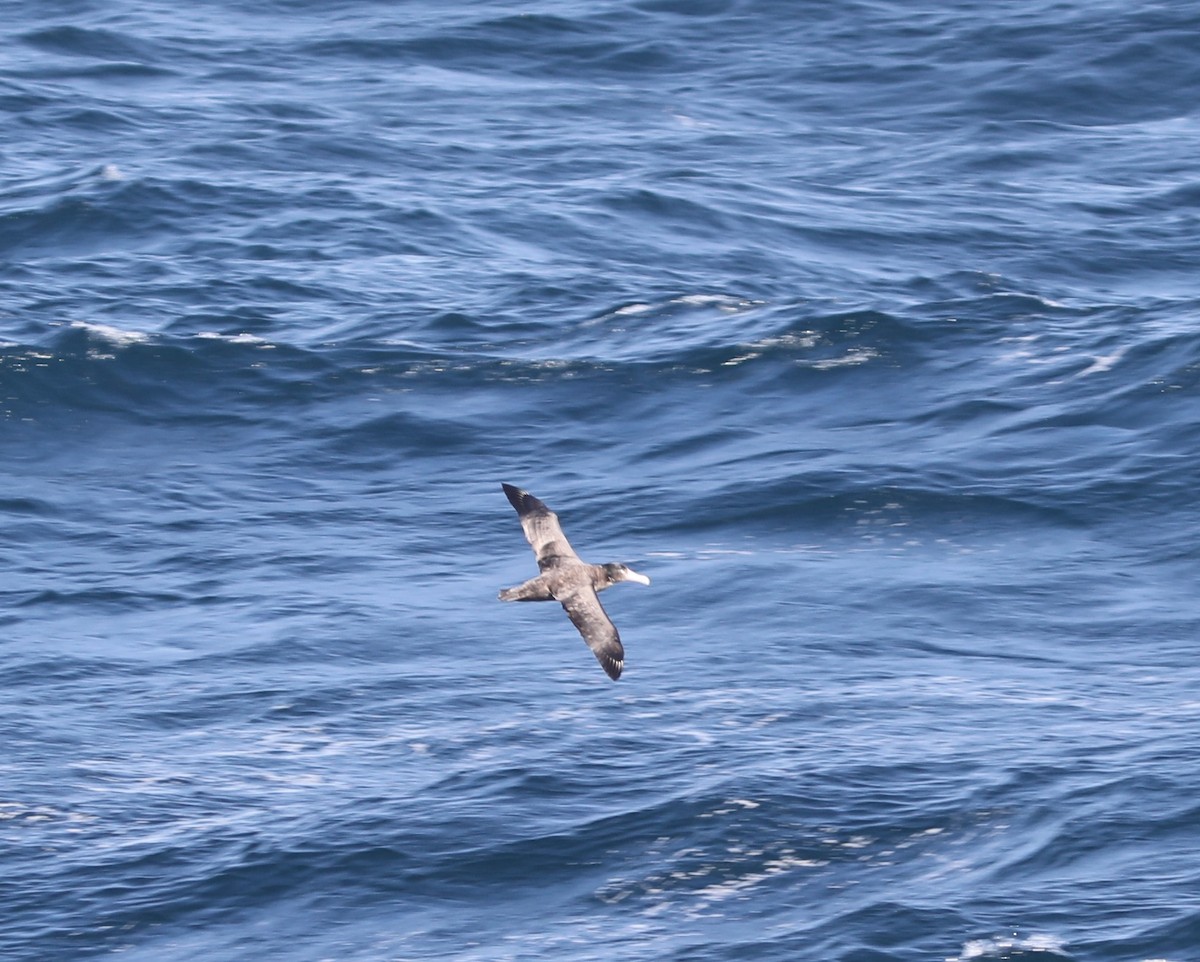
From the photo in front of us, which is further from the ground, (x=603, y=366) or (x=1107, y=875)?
(x=603, y=366)

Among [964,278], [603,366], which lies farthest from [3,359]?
A: [964,278]

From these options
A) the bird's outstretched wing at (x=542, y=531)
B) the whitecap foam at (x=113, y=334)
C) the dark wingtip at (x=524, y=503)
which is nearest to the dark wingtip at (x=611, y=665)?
the bird's outstretched wing at (x=542, y=531)

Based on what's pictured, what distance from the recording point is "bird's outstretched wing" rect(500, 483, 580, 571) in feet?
70.0

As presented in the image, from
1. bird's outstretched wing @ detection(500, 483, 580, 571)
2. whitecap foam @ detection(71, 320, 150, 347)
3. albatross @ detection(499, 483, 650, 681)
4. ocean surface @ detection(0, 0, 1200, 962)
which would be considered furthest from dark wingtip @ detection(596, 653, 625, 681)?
whitecap foam @ detection(71, 320, 150, 347)

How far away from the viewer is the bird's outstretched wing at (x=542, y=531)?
70.0ft

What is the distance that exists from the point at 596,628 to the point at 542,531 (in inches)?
80.9

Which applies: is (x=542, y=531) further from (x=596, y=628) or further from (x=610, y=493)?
(x=610, y=493)

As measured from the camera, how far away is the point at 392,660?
103 ft

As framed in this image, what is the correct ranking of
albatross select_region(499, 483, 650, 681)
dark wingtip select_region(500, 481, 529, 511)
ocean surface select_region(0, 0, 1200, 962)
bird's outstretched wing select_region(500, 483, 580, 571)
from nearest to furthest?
albatross select_region(499, 483, 650, 681)
bird's outstretched wing select_region(500, 483, 580, 571)
dark wingtip select_region(500, 481, 529, 511)
ocean surface select_region(0, 0, 1200, 962)

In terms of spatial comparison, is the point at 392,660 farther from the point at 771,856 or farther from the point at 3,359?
the point at 3,359

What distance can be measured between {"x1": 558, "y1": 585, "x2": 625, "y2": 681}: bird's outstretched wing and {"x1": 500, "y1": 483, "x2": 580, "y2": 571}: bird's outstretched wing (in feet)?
2.25

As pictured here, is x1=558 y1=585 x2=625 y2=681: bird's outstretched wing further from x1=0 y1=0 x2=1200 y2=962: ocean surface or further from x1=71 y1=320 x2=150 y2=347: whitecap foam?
x1=71 y1=320 x2=150 y2=347: whitecap foam

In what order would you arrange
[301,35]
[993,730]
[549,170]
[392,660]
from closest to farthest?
1. [993,730]
2. [392,660]
3. [549,170]
4. [301,35]

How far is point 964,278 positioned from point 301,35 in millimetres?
21277
